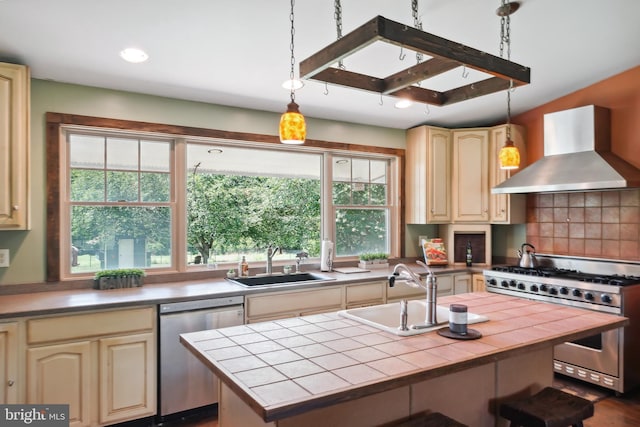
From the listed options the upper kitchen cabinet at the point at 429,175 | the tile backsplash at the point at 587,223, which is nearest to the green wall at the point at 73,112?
the upper kitchen cabinet at the point at 429,175

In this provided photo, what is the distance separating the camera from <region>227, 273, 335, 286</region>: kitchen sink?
136 inches

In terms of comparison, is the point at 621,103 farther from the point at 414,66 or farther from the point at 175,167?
the point at 175,167

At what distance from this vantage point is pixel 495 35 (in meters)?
2.77

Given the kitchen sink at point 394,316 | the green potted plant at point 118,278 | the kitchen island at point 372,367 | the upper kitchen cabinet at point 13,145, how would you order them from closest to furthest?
the kitchen island at point 372,367 → the kitchen sink at point 394,316 → the upper kitchen cabinet at point 13,145 → the green potted plant at point 118,278

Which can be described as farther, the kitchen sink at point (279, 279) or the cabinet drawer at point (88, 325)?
the kitchen sink at point (279, 279)

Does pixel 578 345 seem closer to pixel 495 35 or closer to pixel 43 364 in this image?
pixel 495 35

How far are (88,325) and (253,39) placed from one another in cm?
203

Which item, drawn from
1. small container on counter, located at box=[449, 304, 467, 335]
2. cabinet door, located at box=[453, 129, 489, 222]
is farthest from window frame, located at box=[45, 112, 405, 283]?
small container on counter, located at box=[449, 304, 467, 335]

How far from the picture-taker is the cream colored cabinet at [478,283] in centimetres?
421

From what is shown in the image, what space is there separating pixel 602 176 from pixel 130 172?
3781mm

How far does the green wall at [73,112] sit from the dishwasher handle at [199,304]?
38.6 inches

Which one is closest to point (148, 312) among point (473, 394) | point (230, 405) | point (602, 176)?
point (230, 405)

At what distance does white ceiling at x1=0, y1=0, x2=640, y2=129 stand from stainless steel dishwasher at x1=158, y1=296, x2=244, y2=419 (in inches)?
64.7

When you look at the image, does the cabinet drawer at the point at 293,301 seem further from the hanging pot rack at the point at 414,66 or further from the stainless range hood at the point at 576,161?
the stainless range hood at the point at 576,161
